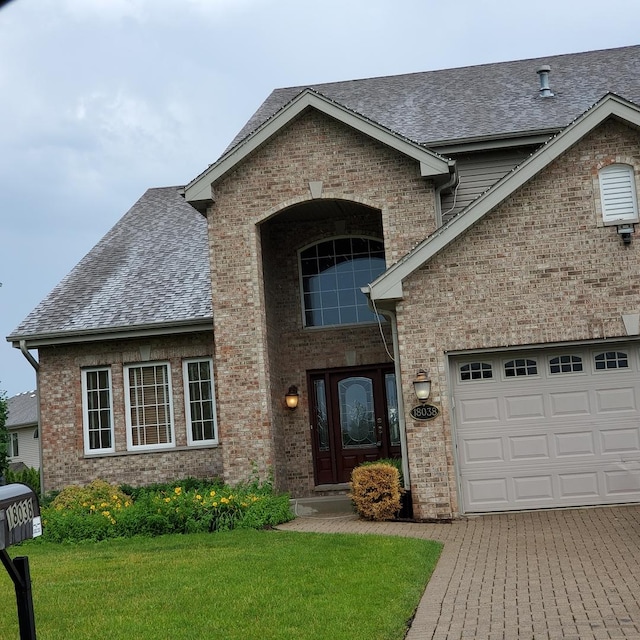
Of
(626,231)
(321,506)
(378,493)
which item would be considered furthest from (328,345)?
(626,231)

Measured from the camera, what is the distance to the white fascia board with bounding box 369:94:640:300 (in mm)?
14633

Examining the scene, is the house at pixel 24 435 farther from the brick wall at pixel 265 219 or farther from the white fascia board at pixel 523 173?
the white fascia board at pixel 523 173

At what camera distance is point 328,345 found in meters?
19.0

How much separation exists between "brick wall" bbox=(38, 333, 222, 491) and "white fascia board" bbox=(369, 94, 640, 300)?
6093mm

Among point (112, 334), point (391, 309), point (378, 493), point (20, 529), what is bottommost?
point (378, 493)

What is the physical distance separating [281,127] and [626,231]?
6.06 metres

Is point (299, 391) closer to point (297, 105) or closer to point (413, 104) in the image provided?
point (297, 105)

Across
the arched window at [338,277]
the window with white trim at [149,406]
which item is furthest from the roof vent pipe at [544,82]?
the window with white trim at [149,406]

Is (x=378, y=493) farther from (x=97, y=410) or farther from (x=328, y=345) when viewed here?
(x=97, y=410)

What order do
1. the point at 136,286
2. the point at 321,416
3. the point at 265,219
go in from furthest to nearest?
the point at 136,286 → the point at 321,416 → the point at 265,219

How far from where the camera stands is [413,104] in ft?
69.9

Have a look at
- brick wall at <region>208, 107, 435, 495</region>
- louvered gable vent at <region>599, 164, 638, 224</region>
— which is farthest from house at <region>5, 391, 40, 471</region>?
louvered gable vent at <region>599, 164, 638, 224</region>

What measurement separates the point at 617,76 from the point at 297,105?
8487 millimetres

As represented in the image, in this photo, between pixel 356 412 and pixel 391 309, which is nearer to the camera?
pixel 391 309
